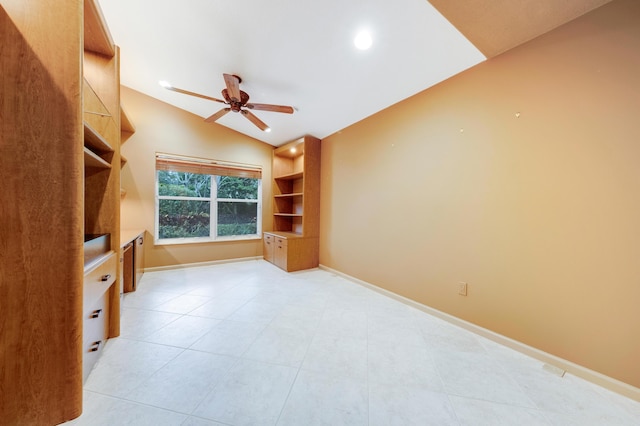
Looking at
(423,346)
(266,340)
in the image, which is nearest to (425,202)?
(423,346)

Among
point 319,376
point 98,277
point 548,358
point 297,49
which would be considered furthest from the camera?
point 297,49

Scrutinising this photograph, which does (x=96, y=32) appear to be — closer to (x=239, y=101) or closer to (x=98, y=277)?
(x=239, y=101)

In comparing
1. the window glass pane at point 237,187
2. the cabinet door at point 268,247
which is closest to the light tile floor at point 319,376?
the cabinet door at point 268,247

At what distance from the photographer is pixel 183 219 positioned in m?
4.24

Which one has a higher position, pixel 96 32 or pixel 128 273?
pixel 96 32

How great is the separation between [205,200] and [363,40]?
12.5ft

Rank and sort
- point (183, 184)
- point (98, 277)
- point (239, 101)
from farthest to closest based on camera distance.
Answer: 1. point (183, 184)
2. point (239, 101)
3. point (98, 277)

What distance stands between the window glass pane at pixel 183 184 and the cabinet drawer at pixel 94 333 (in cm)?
271

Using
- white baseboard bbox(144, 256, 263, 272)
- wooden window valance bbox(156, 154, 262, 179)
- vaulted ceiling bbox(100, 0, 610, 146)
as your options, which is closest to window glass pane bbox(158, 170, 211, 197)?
wooden window valance bbox(156, 154, 262, 179)

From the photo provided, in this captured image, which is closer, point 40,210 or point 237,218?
point 40,210

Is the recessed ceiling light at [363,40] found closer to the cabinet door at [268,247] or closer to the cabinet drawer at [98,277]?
the cabinet drawer at [98,277]

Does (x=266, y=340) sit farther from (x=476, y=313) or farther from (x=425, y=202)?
(x=425, y=202)

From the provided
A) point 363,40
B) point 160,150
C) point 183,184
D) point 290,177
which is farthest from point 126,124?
point 363,40

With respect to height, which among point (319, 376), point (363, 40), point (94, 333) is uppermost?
point (363, 40)
